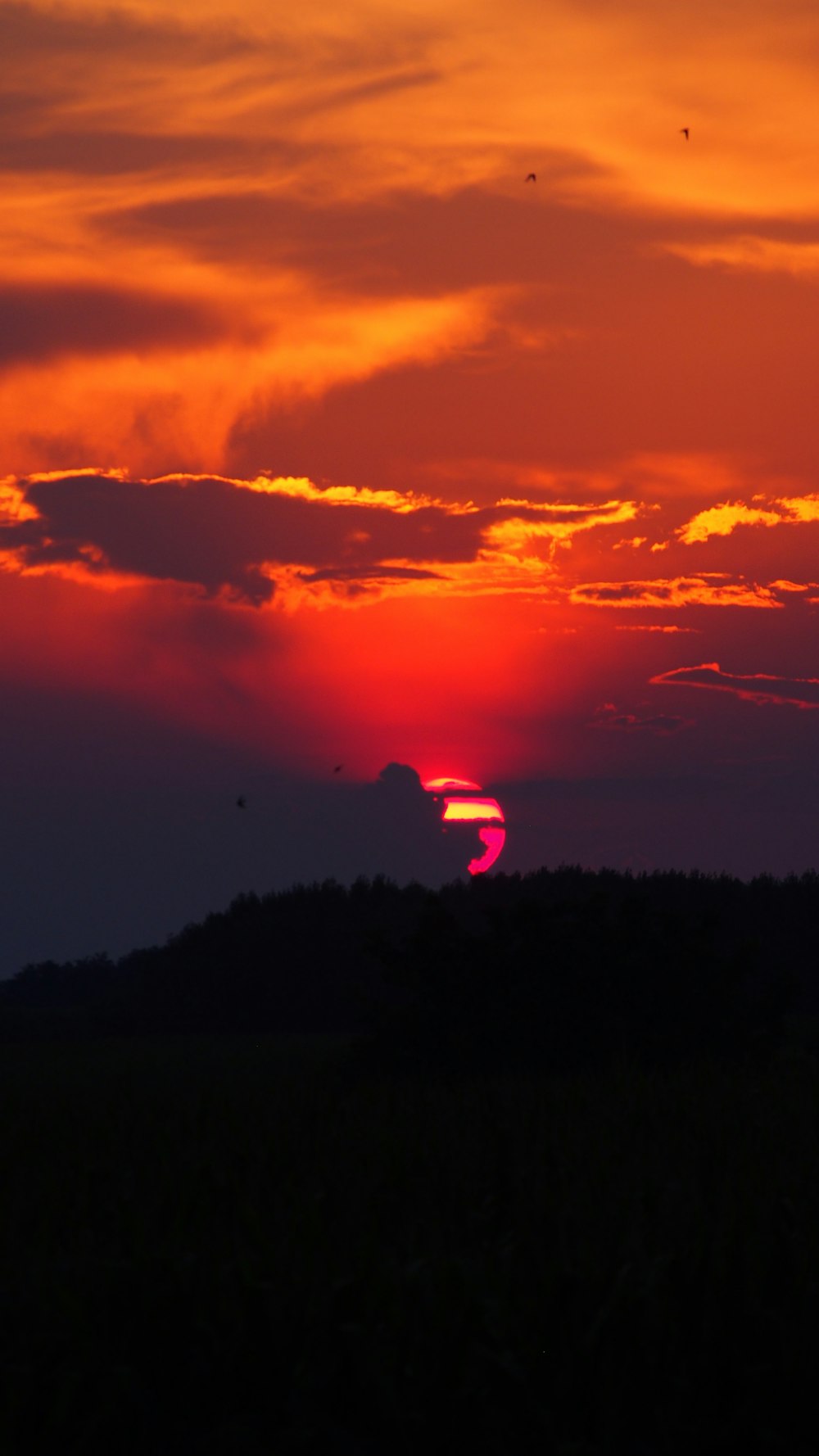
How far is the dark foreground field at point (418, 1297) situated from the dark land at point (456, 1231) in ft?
0.07

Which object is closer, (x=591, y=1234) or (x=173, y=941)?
(x=591, y=1234)

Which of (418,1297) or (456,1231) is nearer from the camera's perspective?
(418,1297)

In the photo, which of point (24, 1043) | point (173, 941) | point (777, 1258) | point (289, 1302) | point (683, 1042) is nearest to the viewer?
point (289, 1302)

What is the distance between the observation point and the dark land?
23.7 ft

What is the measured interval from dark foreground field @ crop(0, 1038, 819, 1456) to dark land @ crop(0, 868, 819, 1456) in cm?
2

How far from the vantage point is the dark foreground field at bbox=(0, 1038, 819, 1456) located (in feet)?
23.5

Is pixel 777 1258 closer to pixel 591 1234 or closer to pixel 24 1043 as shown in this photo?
pixel 591 1234

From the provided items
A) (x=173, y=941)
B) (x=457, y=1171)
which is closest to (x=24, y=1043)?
(x=173, y=941)

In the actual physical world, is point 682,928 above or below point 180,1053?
above

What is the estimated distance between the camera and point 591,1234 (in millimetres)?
9281

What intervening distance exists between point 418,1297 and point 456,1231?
6.35 feet

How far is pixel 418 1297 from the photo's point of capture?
26.4 feet

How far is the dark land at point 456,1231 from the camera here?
7.23 meters

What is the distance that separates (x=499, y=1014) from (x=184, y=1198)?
13.2 m
